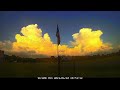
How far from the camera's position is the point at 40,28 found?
9672mm

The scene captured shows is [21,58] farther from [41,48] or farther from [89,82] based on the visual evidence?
[89,82]

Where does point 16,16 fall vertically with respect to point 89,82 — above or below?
above

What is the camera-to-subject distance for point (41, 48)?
381 inches

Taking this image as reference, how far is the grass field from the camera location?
9641mm

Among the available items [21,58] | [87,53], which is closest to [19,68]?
[21,58]

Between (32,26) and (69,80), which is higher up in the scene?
(32,26)

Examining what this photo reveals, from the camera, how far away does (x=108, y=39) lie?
9680 mm

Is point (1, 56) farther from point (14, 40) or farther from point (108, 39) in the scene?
point (108, 39)

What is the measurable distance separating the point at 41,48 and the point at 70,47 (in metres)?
0.34

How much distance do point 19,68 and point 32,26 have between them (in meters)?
0.52

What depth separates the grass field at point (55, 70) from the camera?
31.6ft

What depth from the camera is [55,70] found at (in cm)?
964

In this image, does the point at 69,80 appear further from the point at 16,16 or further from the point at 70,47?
the point at 16,16

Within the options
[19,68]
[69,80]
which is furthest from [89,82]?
[19,68]
